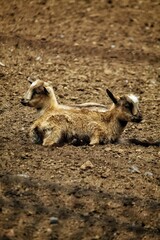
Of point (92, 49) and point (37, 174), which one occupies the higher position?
point (37, 174)

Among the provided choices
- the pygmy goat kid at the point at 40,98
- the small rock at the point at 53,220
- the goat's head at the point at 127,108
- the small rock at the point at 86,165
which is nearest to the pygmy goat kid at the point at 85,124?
the goat's head at the point at 127,108

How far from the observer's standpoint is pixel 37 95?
7.71 metres

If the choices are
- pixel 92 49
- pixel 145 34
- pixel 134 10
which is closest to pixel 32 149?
pixel 92 49

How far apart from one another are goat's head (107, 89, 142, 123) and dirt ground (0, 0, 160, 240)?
0.45 metres

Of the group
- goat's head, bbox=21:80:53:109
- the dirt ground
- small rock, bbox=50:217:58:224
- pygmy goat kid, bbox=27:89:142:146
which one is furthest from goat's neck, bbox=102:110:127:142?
small rock, bbox=50:217:58:224

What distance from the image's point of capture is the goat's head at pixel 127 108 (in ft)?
25.0

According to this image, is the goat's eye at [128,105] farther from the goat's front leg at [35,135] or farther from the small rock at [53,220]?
the small rock at [53,220]

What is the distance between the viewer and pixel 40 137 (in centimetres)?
750

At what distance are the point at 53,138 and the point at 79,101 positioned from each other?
225 centimetres

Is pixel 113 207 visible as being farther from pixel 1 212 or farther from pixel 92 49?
pixel 92 49

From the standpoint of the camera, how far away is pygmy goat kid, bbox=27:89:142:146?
24.2 ft

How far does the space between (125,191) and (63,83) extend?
4282 mm

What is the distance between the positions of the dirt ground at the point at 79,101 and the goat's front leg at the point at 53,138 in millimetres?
140

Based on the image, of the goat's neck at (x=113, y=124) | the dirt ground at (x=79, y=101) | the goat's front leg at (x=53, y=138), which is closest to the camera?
the dirt ground at (x=79, y=101)
